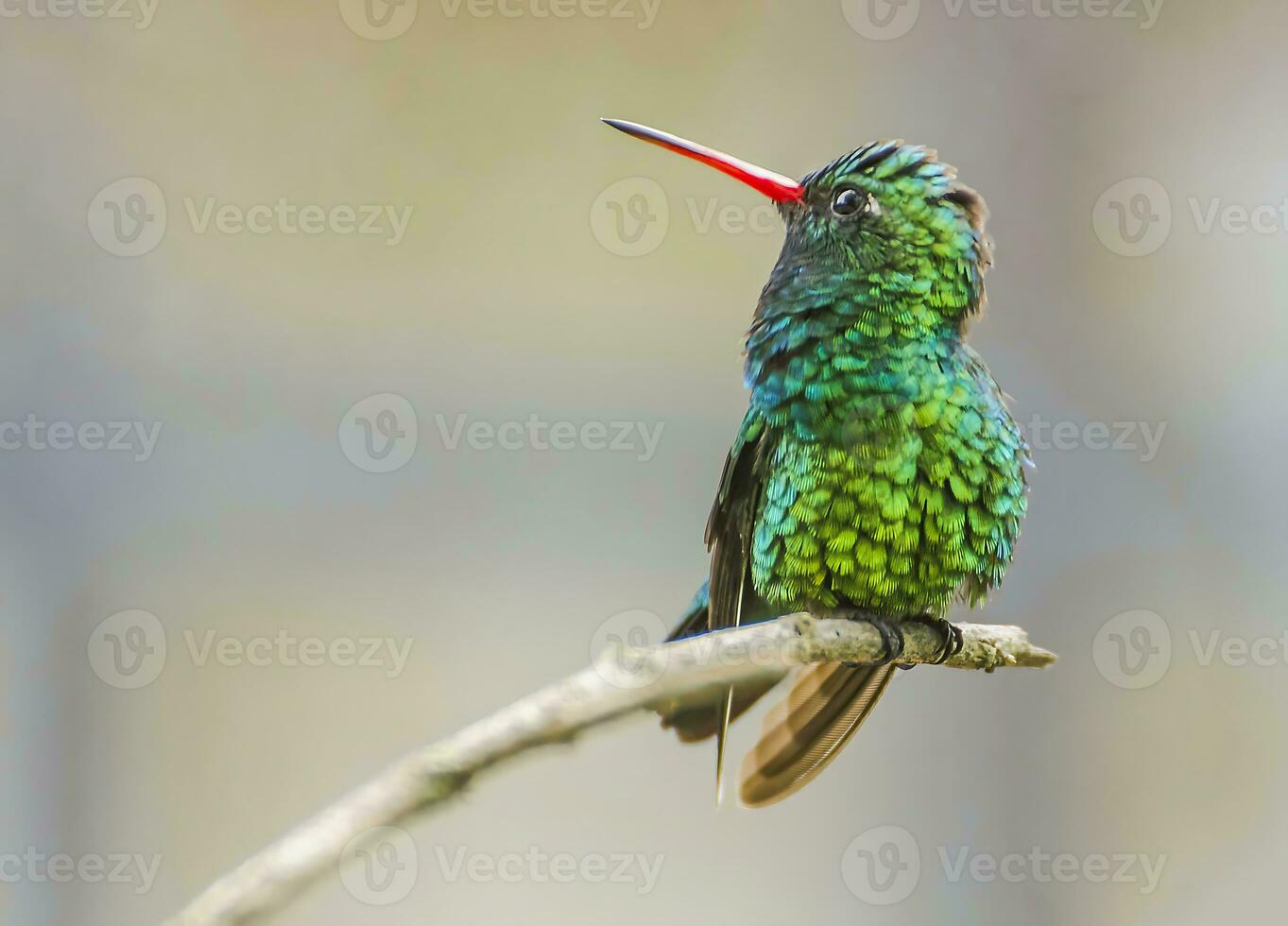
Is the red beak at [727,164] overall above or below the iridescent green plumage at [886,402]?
above

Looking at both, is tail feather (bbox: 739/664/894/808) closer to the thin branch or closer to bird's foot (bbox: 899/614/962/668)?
bird's foot (bbox: 899/614/962/668)

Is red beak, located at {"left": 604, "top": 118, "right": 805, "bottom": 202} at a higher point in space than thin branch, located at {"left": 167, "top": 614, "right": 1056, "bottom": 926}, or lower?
higher

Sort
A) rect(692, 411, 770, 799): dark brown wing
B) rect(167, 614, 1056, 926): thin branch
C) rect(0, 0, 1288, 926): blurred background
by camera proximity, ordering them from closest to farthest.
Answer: rect(167, 614, 1056, 926): thin branch < rect(692, 411, 770, 799): dark brown wing < rect(0, 0, 1288, 926): blurred background

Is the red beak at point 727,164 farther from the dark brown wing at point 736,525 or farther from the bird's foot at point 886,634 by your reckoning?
the bird's foot at point 886,634

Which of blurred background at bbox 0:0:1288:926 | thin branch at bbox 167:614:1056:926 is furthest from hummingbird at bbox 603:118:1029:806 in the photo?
blurred background at bbox 0:0:1288:926

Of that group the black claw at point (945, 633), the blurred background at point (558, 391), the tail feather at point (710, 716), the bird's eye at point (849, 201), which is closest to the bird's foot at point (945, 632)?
the black claw at point (945, 633)

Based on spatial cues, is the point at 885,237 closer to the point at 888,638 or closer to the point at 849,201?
the point at 849,201
